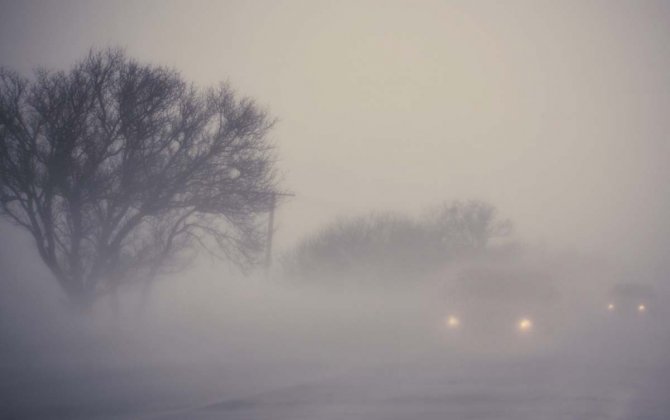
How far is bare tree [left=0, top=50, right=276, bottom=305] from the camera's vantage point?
13.7m

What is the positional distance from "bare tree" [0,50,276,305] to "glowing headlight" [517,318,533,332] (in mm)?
9098

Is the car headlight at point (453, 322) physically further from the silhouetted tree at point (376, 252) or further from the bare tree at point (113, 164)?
the silhouetted tree at point (376, 252)

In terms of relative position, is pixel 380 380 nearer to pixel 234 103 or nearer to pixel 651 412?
pixel 651 412

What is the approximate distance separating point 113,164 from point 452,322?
11.7 m

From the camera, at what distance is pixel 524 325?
17938 millimetres

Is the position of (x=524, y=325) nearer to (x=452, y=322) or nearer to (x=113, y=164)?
(x=452, y=322)

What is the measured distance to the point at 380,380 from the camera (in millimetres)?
11039

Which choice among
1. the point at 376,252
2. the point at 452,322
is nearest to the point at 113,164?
the point at 452,322

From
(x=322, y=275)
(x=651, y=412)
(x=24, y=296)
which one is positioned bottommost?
(x=651, y=412)

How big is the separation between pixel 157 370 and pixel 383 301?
2484 cm

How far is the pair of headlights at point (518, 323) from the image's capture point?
1784 centimetres

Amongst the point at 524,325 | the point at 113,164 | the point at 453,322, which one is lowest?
the point at 524,325

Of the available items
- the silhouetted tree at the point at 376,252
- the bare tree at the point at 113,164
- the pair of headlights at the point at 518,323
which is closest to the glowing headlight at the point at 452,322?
the pair of headlights at the point at 518,323

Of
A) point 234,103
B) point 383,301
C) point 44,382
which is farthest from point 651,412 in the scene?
point 383,301
